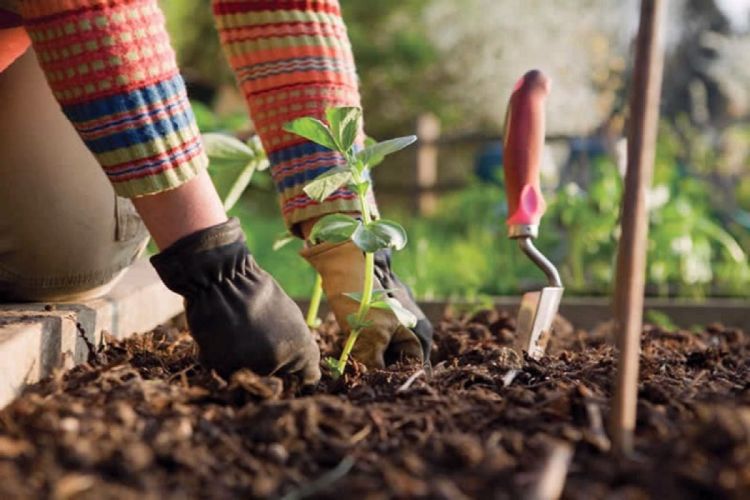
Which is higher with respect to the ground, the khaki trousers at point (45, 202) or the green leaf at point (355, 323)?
the khaki trousers at point (45, 202)

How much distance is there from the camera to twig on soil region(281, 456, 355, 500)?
861 millimetres

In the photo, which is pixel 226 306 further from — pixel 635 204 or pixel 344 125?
pixel 635 204

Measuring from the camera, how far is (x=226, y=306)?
1226mm

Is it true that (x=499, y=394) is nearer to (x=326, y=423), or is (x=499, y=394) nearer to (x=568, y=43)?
(x=326, y=423)

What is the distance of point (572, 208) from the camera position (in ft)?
12.2

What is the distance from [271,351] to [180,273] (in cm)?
15

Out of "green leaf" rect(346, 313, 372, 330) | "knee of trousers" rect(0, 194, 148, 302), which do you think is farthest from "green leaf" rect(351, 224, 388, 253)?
"knee of trousers" rect(0, 194, 148, 302)

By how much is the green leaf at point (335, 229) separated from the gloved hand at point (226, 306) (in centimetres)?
11

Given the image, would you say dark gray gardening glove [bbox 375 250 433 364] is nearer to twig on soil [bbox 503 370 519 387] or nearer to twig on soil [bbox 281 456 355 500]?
twig on soil [bbox 503 370 519 387]

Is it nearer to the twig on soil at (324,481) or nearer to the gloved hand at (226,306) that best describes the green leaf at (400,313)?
the gloved hand at (226,306)

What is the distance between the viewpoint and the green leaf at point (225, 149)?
1.82 metres

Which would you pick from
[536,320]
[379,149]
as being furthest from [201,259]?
[536,320]

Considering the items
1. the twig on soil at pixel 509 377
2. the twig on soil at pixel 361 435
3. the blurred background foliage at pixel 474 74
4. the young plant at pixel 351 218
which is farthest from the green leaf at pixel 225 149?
the blurred background foliage at pixel 474 74

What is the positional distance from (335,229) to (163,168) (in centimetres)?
25
